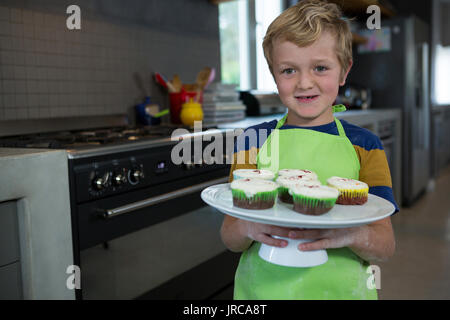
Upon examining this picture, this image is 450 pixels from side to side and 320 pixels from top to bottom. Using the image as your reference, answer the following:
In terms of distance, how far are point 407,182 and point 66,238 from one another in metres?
3.88

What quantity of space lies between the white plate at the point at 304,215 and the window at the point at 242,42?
2530mm

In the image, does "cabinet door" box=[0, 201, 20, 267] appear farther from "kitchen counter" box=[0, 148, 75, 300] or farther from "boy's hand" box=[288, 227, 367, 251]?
"boy's hand" box=[288, 227, 367, 251]

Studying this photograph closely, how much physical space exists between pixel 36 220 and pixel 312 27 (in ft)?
2.81

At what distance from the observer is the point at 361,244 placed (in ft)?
2.55

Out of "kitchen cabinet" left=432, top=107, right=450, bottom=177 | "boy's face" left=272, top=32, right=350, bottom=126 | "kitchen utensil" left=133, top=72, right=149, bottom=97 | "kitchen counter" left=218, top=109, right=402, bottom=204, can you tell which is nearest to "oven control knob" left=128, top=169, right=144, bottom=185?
"boy's face" left=272, top=32, right=350, bottom=126

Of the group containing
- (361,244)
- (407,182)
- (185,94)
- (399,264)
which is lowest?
(399,264)

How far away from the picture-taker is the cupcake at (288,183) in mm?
776

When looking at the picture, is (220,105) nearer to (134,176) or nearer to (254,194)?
(134,176)

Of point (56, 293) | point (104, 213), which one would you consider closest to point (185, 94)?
point (104, 213)

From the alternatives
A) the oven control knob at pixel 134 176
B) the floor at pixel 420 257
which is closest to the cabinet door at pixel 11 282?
the oven control knob at pixel 134 176

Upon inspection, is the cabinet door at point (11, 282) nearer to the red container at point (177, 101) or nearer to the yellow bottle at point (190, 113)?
the yellow bottle at point (190, 113)

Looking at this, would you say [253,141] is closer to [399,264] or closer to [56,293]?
[56,293]

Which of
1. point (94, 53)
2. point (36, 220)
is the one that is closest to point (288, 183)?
point (36, 220)

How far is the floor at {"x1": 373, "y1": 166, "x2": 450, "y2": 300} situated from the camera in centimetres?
243
